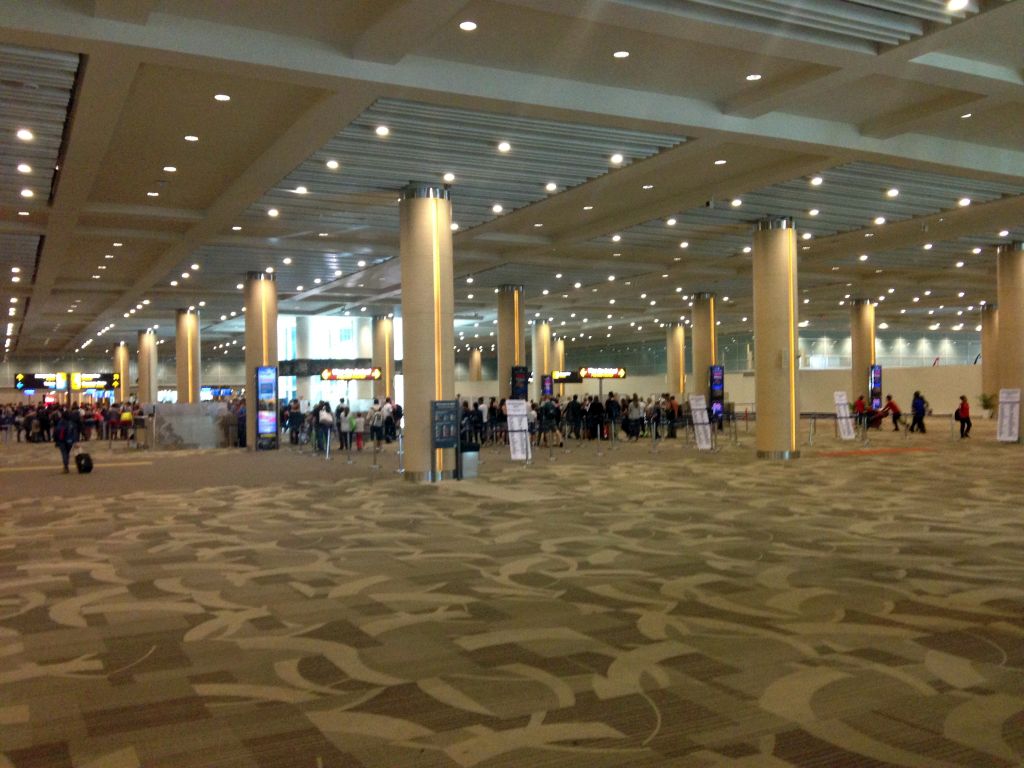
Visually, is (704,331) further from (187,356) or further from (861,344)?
(187,356)

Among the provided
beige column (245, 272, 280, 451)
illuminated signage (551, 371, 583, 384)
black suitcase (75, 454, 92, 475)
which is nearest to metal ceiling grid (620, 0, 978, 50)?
black suitcase (75, 454, 92, 475)

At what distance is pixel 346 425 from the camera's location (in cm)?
2408

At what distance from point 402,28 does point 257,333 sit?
17.6 m

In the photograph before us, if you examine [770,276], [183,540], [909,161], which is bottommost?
[183,540]

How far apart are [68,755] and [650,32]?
31.0ft

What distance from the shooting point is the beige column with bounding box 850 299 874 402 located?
3691 cm

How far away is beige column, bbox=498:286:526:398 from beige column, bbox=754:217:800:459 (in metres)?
12.5

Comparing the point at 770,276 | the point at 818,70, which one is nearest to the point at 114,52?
the point at 818,70

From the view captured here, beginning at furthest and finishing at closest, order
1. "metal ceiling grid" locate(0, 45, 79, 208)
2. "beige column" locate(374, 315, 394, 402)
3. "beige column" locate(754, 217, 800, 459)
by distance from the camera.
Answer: "beige column" locate(374, 315, 394, 402)
"beige column" locate(754, 217, 800, 459)
"metal ceiling grid" locate(0, 45, 79, 208)

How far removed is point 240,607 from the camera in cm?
663

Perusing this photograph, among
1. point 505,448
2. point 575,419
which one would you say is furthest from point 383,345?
point 505,448

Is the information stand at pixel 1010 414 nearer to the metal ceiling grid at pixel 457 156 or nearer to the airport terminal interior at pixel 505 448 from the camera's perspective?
the airport terminal interior at pixel 505 448

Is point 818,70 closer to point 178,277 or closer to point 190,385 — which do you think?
point 178,277

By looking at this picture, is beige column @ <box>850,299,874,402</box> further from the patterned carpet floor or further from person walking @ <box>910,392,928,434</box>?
the patterned carpet floor
